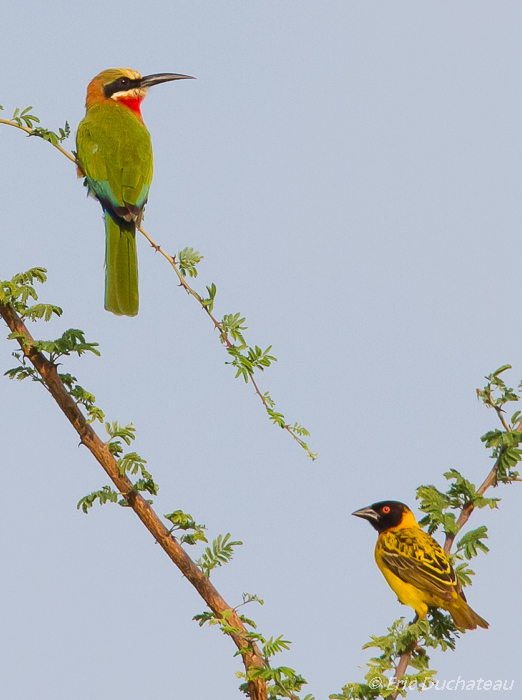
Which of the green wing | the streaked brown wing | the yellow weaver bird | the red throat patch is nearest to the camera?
the yellow weaver bird

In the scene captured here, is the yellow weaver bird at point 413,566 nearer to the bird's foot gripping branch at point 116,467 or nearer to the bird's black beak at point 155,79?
the bird's foot gripping branch at point 116,467

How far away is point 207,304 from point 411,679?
1.41m

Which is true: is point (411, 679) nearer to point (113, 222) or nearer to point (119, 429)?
point (119, 429)

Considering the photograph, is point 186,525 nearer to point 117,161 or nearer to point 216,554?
point 216,554

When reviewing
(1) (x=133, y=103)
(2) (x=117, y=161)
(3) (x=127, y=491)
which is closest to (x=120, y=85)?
(1) (x=133, y=103)

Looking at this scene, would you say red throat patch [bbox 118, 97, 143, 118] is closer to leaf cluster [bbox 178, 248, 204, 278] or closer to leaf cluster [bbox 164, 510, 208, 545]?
leaf cluster [bbox 178, 248, 204, 278]

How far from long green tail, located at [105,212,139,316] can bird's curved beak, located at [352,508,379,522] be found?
186 centimetres

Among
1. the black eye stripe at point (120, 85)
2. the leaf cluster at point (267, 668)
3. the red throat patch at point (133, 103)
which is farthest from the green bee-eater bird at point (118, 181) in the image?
the leaf cluster at point (267, 668)

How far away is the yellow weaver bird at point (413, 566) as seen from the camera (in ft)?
11.9

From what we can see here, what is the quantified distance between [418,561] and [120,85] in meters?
4.02

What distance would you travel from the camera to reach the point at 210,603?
269 cm

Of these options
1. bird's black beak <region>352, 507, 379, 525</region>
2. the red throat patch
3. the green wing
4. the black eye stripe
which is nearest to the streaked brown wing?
bird's black beak <region>352, 507, 379, 525</region>

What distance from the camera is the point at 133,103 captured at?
6.15 metres

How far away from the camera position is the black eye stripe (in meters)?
6.17
